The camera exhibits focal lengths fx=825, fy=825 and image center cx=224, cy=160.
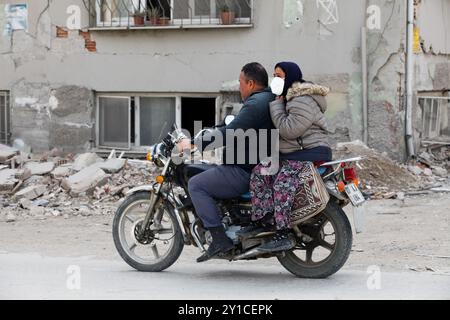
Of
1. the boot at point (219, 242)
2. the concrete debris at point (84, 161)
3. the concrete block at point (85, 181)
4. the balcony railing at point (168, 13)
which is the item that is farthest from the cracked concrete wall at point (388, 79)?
the boot at point (219, 242)

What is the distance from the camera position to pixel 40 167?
11.3m

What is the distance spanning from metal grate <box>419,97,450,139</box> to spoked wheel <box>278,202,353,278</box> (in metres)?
6.35

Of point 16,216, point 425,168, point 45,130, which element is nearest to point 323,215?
point 16,216

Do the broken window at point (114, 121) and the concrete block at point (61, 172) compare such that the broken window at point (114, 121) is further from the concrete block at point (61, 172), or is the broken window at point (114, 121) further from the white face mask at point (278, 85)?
the white face mask at point (278, 85)

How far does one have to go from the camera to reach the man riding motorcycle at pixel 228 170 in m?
6.21

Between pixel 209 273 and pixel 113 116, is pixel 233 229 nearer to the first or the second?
pixel 209 273

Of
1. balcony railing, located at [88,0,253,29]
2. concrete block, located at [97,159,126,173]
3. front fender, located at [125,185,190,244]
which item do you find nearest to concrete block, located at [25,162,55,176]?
concrete block, located at [97,159,126,173]

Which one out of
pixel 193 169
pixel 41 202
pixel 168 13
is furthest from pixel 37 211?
pixel 193 169

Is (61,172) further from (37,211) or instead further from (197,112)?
(197,112)

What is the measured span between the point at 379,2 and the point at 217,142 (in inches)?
228

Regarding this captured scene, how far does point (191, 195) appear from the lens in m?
6.32

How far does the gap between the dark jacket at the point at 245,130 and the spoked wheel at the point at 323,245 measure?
64 cm

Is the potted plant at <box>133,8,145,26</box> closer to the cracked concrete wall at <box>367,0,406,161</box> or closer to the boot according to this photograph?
the cracked concrete wall at <box>367,0,406,161</box>

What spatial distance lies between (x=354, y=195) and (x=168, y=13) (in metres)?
6.99
